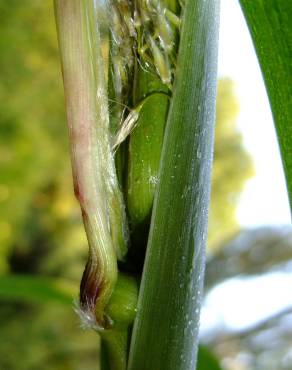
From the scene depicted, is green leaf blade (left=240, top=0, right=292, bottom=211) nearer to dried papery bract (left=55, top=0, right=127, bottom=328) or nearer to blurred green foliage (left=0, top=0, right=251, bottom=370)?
dried papery bract (left=55, top=0, right=127, bottom=328)

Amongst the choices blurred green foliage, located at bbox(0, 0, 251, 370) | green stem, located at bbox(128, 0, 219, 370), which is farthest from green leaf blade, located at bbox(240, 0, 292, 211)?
blurred green foliage, located at bbox(0, 0, 251, 370)

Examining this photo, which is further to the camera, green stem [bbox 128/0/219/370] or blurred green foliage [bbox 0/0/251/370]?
blurred green foliage [bbox 0/0/251/370]

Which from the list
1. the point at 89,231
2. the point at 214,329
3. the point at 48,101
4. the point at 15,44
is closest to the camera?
the point at 89,231

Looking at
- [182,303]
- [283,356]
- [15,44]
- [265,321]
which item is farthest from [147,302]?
[283,356]

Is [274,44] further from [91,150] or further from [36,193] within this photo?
[36,193]

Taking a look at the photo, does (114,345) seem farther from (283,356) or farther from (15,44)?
(283,356)

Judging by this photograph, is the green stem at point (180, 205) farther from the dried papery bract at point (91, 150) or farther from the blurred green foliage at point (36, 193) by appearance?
the blurred green foliage at point (36, 193)
